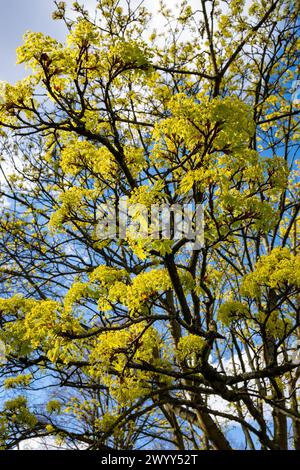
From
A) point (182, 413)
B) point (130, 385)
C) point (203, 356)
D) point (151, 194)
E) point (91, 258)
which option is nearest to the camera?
point (151, 194)

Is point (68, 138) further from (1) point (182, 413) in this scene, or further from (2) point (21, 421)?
(1) point (182, 413)

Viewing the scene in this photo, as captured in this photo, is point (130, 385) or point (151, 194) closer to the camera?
point (151, 194)

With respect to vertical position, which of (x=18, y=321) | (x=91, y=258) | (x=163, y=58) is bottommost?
(x=18, y=321)

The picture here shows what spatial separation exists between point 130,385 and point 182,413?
2.13 m

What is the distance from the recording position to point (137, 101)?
22.7 ft

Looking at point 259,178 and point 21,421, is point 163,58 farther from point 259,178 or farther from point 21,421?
point 21,421

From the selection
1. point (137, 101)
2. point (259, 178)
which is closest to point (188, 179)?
point (259, 178)

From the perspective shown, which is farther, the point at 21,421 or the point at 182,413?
the point at 182,413

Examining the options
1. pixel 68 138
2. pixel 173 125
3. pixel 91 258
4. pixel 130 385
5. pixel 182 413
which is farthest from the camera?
pixel 91 258

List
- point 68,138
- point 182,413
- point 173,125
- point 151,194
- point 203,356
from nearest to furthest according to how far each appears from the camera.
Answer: point 151,194
point 173,125
point 203,356
point 68,138
point 182,413

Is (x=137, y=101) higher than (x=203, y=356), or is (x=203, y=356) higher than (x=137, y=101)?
(x=137, y=101)

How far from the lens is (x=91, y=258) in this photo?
775 centimetres

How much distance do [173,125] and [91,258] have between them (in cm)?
448
